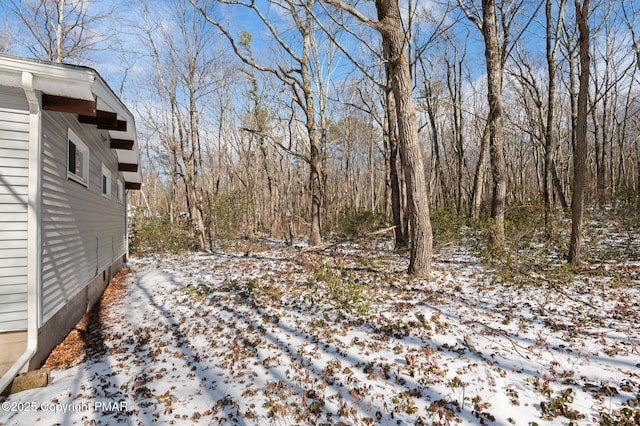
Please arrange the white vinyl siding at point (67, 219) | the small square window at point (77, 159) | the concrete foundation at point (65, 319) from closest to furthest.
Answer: the concrete foundation at point (65, 319), the white vinyl siding at point (67, 219), the small square window at point (77, 159)

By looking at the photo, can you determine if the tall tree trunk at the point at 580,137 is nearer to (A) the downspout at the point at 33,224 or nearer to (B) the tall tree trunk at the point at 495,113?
(B) the tall tree trunk at the point at 495,113

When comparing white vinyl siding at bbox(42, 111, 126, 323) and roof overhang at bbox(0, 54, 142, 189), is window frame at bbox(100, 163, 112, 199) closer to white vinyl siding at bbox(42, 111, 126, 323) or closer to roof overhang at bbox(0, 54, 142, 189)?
white vinyl siding at bbox(42, 111, 126, 323)

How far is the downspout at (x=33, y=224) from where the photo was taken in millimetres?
3986

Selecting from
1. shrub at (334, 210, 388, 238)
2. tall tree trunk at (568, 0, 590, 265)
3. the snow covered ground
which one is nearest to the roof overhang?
the snow covered ground

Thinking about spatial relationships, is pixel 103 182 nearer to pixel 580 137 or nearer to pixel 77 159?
pixel 77 159

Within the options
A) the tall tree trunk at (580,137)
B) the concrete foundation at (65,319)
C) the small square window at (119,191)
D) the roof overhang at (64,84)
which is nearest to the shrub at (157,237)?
the small square window at (119,191)

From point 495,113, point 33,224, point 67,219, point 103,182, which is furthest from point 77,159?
point 495,113

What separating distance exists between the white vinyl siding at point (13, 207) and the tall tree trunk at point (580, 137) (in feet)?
30.2

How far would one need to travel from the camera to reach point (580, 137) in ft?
20.2

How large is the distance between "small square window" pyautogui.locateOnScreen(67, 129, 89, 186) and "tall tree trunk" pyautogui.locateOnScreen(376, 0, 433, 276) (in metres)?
6.14

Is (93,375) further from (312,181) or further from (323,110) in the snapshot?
(323,110)

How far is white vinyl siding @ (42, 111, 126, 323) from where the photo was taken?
4426 mm

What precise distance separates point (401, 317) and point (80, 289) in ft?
19.8

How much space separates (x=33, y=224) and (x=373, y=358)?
15.7ft
